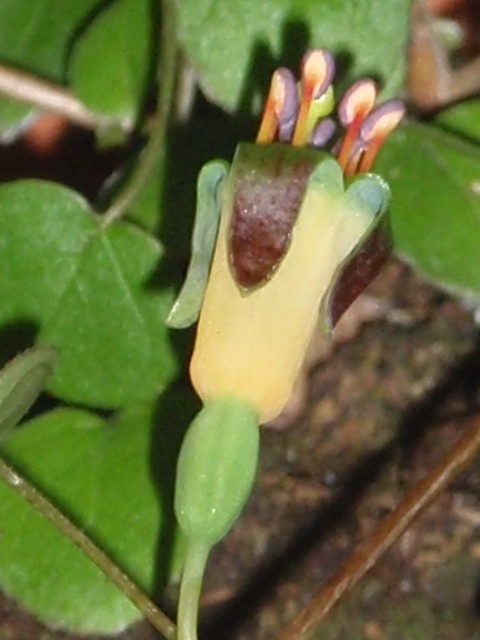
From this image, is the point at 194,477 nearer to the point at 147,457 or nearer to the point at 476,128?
the point at 147,457

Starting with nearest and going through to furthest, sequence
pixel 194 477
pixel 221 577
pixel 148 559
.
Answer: pixel 194 477, pixel 148 559, pixel 221 577

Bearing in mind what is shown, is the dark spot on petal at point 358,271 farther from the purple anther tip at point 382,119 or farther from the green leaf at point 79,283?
the green leaf at point 79,283

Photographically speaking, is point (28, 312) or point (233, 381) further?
point (28, 312)

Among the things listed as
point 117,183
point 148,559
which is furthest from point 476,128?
point 148,559

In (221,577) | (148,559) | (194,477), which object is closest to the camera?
(194,477)

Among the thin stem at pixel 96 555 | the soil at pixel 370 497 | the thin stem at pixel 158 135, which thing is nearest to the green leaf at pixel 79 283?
the thin stem at pixel 158 135

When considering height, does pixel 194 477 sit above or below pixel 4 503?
above
